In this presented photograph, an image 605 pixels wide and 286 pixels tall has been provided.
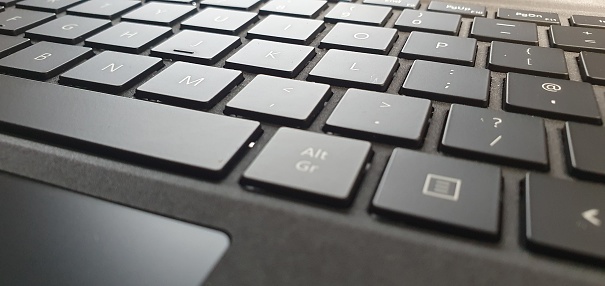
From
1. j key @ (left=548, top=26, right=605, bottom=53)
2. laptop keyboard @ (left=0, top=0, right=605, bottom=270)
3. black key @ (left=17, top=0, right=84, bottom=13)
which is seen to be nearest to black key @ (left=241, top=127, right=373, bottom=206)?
laptop keyboard @ (left=0, top=0, right=605, bottom=270)

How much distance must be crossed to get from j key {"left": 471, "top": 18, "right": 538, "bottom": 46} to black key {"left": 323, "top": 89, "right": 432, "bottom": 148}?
15cm

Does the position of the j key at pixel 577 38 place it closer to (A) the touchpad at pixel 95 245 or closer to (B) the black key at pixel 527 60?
(B) the black key at pixel 527 60

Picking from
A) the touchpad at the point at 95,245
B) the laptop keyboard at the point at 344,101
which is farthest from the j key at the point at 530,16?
the touchpad at the point at 95,245

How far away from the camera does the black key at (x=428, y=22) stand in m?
0.44

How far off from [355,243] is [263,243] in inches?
1.7

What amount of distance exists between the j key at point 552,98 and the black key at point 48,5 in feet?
1.42

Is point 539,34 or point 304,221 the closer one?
point 304,221

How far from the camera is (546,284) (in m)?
0.21

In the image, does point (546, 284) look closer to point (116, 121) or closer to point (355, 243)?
point (355, 243)

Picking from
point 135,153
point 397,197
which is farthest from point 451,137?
point 135,153

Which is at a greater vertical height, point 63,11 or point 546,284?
point 63,11

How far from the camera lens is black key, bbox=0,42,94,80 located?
38cm

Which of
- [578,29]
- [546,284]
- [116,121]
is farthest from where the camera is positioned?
[578,29]

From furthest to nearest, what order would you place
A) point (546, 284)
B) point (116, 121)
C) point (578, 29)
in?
point (578, 29), point (116, 121), point (546, 284)
